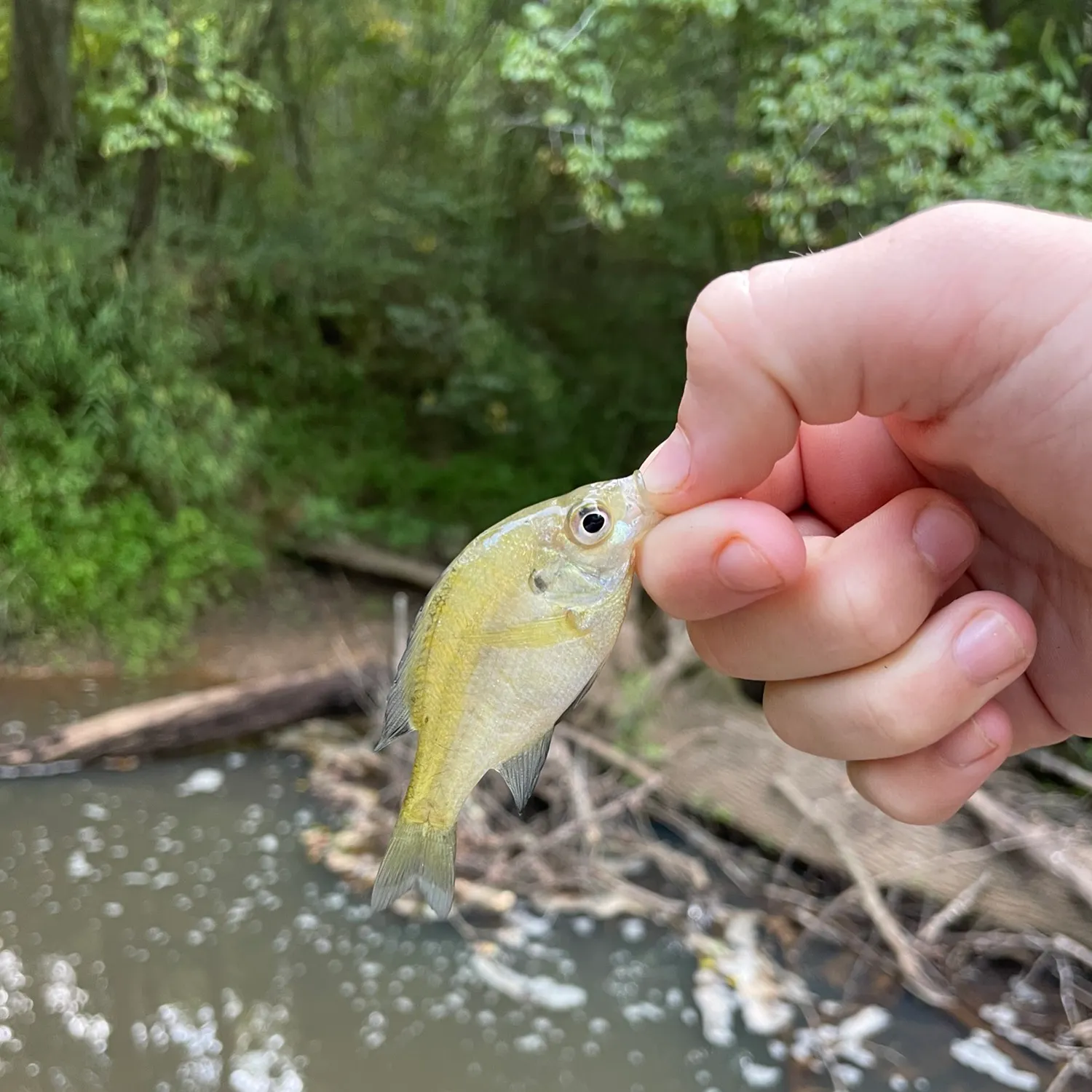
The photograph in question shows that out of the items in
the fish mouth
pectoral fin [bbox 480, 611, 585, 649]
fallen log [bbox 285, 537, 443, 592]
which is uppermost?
the fish mouth

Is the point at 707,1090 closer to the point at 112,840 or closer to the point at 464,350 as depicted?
the point at 112,840

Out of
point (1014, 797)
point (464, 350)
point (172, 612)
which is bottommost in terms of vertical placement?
point (172, 612)

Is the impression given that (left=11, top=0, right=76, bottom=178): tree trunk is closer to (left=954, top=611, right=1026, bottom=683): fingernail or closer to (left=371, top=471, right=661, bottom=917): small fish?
(left=371, top=471, right=661, bottom=917): small fish

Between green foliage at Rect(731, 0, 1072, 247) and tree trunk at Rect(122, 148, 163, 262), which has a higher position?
green foliage at Rect(731, 0, 1072, 247)

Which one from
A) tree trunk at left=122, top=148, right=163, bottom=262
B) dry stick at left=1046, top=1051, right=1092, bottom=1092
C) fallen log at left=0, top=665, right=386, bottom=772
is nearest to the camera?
dry stick at left=1046, top=1051, right=1092, bottom=1092

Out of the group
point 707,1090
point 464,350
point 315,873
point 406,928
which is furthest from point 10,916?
point 464,350

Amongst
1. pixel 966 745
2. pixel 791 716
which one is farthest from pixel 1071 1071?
pixel 791 716

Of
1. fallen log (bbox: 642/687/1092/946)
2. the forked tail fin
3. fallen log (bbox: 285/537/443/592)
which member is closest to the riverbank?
fallen log (bbox: 642/687/1092/946)

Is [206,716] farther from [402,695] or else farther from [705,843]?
[402,695]
